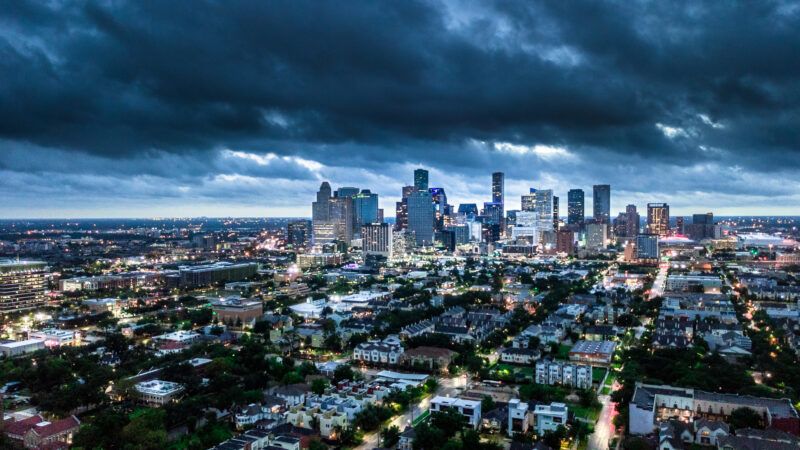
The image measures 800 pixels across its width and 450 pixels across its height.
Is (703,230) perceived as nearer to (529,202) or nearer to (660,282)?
(529,202)

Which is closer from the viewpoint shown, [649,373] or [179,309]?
[649,373]

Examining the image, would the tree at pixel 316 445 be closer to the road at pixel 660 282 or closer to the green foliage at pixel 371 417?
the green foliage at pixel 371 417

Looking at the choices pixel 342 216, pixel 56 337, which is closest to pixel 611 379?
pixel 56 337

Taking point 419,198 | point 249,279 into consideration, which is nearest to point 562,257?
point 419,198

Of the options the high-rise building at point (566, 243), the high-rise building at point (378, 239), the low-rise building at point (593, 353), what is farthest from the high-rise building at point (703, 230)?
the low-rise building at point (593, 353)

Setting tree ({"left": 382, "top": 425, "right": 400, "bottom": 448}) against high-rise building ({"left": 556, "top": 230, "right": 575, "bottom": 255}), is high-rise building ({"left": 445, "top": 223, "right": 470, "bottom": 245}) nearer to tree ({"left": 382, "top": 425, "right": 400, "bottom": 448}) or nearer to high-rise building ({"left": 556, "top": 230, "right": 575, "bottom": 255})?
high-rise building ({"left": 556, "top": 230, "right": 575, "bottom": 255})

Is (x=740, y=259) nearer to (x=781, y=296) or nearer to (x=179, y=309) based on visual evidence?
(x=781, y=296)

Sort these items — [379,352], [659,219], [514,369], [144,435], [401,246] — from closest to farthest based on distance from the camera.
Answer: [144,435]
[514,369]
[379,352]
[401,246]
[659,219]
